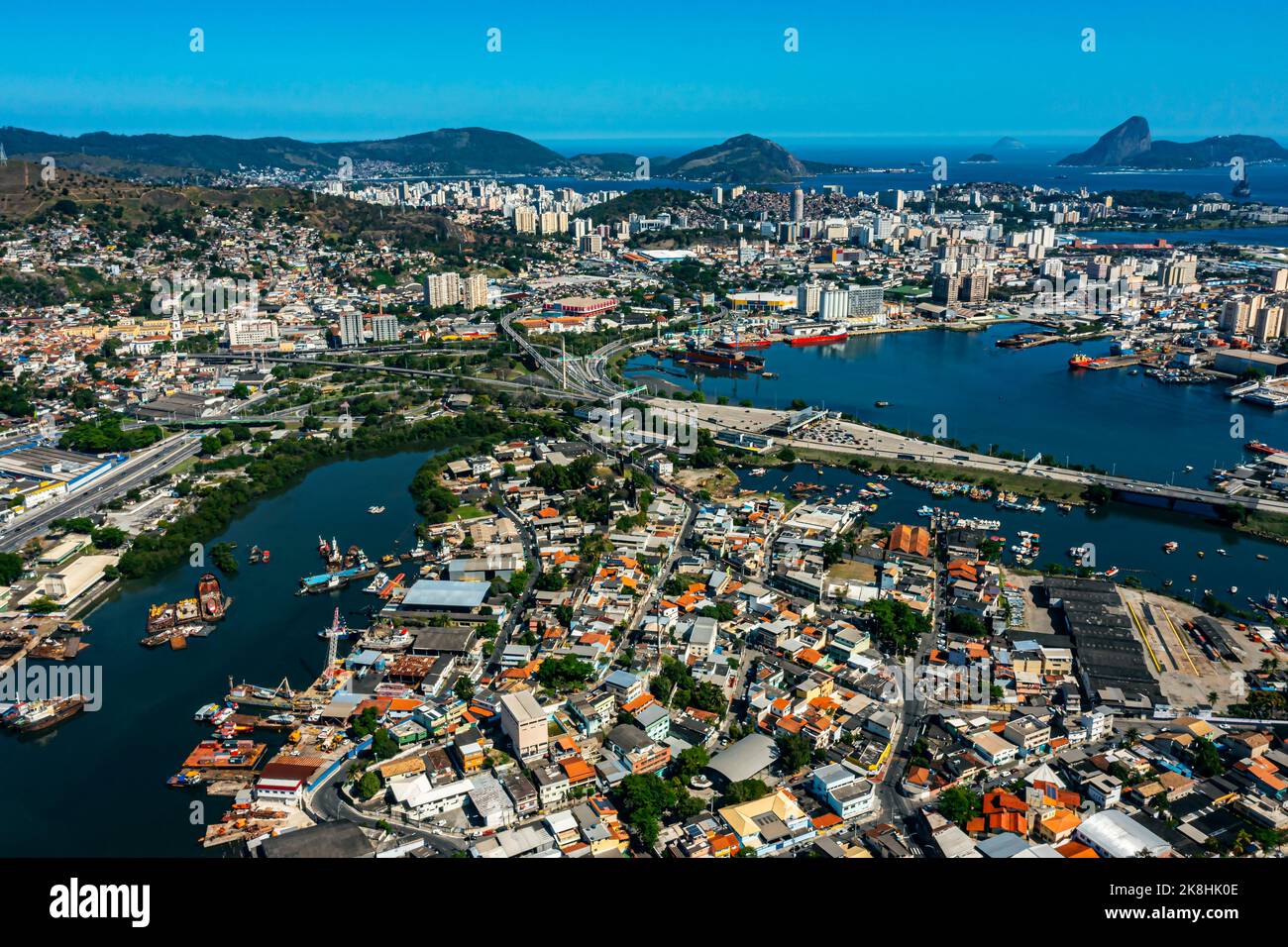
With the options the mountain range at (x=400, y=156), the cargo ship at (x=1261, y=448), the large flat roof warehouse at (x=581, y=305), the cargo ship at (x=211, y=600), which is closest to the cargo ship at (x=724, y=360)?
the large flat roof warehouse at (x=581, y=305)

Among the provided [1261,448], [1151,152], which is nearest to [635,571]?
[1261,448]

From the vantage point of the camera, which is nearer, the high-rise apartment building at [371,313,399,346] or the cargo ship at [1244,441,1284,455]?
→ the cargo ship at [1244,441,1284,455]

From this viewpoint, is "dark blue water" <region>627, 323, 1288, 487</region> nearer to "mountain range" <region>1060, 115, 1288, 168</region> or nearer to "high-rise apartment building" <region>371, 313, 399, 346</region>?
"high-rise apartment building" <region>371, 313, 399, 346</region>

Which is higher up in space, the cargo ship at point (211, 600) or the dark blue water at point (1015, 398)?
the dark blue water at point (1015, 398)

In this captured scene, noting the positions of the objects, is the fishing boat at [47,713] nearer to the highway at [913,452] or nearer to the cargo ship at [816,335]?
the highway at [913,452]

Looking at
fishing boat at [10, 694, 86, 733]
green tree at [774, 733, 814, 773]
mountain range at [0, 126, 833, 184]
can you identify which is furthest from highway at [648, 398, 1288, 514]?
mountain range at [0, 126, 833, 184]
